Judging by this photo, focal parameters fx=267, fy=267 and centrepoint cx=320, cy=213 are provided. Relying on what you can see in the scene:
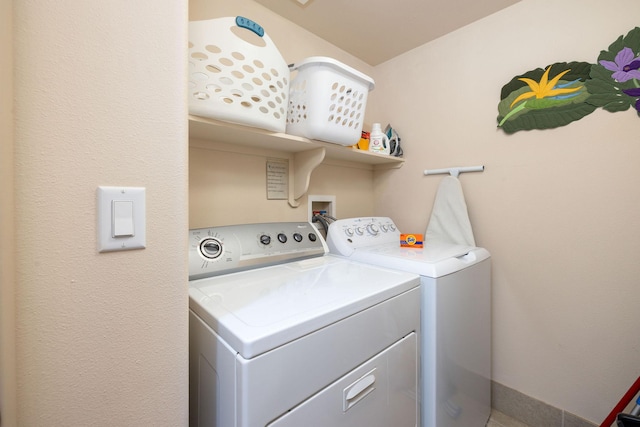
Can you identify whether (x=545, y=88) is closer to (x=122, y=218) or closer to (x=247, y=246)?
(x=247, y=246)

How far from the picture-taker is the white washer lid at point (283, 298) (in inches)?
23.0

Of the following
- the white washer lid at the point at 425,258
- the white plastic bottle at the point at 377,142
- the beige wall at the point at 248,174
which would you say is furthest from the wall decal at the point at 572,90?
the beige wall at the point at 248,174

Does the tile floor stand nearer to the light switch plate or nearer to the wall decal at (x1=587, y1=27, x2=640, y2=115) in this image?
the wall decal at (x1=587, y1=27, x2=640, y2=115)

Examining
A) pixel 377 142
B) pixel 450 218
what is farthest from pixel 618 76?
pixel 377 142

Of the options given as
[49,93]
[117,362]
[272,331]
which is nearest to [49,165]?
[49,93]

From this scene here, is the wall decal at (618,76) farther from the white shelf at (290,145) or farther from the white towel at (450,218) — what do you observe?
the white shelf at (290,145)

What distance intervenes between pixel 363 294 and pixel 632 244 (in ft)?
4.12

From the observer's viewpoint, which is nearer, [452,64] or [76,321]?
[76,321]

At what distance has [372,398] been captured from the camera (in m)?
0.79

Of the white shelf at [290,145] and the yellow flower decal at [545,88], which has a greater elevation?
the yellow flower decal at [545,88]

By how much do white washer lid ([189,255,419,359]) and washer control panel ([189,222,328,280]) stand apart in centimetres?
4

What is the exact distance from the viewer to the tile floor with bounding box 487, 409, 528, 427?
1410 mm

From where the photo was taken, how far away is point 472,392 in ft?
4.04

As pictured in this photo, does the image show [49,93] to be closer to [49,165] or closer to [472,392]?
[49,165]
